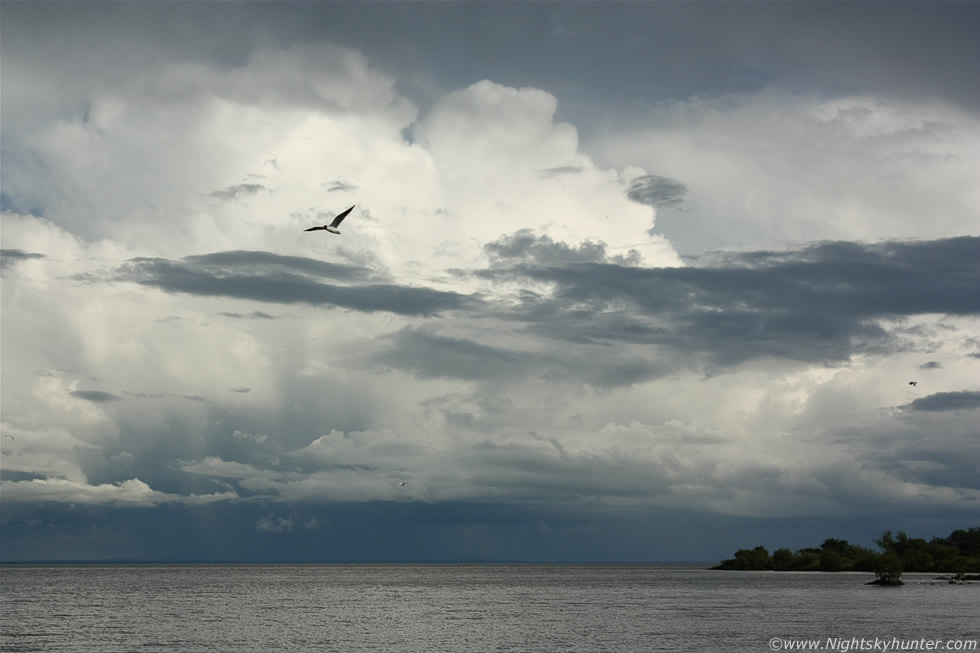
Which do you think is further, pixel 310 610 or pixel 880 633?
pixel 310 610

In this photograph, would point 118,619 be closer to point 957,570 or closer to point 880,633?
point 880,633

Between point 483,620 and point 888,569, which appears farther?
point 888,569

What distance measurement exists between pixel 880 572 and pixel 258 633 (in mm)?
110171

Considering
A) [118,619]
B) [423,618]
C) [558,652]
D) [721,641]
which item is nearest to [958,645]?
[721,641]

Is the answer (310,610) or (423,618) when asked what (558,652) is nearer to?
(423,618)

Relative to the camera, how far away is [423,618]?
100 meters

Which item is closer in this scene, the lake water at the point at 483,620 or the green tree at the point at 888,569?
the lake water at the point at 483,620

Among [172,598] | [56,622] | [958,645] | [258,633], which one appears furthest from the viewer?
[172,598]

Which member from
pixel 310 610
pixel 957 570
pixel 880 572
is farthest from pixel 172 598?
pixel 957 570

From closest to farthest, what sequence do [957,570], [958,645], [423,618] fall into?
[958,645] → [423,618] → [957,570]

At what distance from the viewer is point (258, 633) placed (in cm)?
8462

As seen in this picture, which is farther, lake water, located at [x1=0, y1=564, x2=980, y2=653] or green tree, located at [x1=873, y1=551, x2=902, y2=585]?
green tree, located at [x1=873, y1=551, x2=902, y2=585]

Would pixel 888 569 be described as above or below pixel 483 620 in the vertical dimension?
above

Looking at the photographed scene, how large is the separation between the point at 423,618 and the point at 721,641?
3657 centimetres
